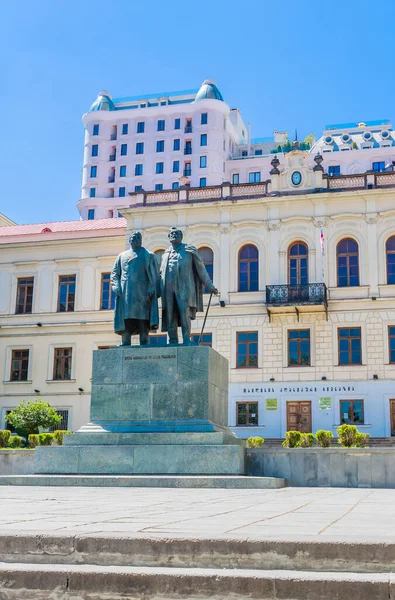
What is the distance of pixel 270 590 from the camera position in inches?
143

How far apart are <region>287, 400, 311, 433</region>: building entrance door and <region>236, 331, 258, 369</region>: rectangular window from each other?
2.69 m

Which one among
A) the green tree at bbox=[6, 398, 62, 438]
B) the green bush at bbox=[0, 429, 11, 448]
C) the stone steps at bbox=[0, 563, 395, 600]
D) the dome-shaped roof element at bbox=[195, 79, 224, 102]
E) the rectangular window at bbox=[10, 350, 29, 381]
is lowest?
the stone steps at bbox=[0, 563, 395, 600]

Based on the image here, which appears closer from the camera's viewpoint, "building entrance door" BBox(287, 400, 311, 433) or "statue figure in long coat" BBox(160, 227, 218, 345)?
"statue figure in long coat" BBox(160, 227, 218, 345)

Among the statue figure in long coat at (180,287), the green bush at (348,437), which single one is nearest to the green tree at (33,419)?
the green bush at (348,437)

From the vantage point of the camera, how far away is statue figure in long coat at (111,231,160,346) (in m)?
13.3

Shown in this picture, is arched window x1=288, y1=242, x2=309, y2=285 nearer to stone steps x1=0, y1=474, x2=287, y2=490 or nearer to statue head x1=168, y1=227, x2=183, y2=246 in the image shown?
statue head x1=168, y1=227, x2=183, y2=246

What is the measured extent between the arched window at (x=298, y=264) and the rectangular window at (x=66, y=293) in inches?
454

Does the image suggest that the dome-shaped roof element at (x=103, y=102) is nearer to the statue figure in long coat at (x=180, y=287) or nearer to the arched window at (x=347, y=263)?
Answer: the arched window at (x=347, y=263)

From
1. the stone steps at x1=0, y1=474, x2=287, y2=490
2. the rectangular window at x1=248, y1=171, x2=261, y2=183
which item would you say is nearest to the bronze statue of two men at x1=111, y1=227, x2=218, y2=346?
the stone steps at x1=0, y1=474, x2=287, y2=490

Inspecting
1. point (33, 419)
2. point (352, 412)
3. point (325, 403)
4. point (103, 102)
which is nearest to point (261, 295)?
point (325, 403)

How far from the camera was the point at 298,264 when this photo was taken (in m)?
35.3

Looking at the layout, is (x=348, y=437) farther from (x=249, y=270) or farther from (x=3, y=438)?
(x=249, y=270)

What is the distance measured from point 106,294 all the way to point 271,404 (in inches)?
419

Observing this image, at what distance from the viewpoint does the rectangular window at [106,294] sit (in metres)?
38.4
